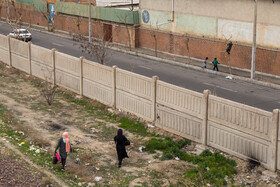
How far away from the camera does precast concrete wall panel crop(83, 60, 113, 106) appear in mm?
22109

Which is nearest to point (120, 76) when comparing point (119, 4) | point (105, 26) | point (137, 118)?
point (137, 118)

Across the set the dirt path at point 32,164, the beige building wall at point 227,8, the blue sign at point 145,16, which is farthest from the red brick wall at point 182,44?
the dirt path at point 32,164

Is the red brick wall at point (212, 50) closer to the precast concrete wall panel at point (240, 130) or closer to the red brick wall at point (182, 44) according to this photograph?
the red brick wall at point (182, 44)

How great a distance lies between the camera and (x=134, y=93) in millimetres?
20562

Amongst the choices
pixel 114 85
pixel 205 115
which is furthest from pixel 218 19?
pixel 205 115

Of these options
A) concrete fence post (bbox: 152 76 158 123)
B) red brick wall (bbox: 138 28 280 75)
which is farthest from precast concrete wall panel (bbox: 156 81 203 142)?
red brick wall (bbox: 138 28 280 75)

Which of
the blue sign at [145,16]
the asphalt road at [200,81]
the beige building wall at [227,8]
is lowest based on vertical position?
the asphalt road at [200,81]

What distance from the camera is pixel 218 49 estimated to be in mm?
38812

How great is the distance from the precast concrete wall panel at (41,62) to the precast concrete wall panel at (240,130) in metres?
12.1

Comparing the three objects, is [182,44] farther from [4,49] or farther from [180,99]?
[180,99]

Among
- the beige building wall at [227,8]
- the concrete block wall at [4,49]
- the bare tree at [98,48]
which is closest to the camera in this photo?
the bare tree at [98,48]

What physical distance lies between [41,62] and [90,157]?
12.6 metres

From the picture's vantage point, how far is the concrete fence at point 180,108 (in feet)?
50.6

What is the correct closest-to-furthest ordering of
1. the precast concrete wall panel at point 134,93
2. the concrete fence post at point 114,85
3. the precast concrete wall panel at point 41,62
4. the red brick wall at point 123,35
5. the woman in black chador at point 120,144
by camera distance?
the woman in black chador at point 120,144 → the precast concrete wall panel at point 134,93 → the concrete fence post at point 114,85 → the precast concrete wall panel at point 41,62 → the red brick wall at point 123,35
